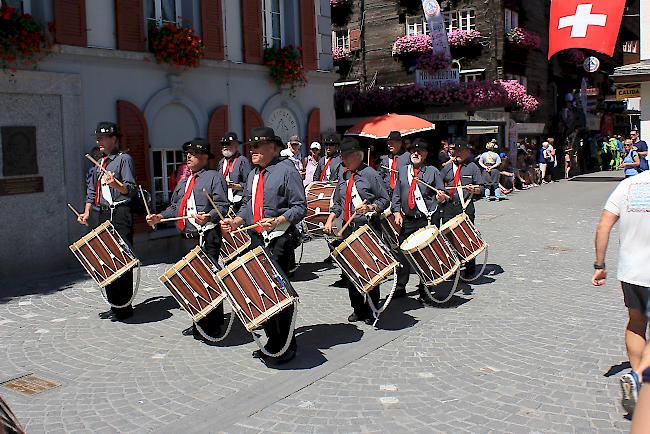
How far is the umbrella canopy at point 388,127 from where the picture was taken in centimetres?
1769

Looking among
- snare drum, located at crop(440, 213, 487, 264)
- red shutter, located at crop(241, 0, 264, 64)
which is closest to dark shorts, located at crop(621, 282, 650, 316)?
snare drum, located at crop(440, 213, 487, 264)

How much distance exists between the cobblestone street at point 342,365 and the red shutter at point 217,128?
177 inches

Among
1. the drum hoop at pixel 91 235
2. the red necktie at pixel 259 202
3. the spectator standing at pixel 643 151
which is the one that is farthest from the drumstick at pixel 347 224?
the spectator standing at pixel 643 151

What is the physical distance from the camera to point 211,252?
22.6 ft

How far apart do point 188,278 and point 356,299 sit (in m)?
1.84

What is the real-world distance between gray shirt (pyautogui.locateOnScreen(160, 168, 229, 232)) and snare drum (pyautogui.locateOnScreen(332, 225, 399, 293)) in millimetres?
1284

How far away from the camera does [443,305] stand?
768 centimetres

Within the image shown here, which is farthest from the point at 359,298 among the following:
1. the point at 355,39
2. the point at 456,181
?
the point at 355,39

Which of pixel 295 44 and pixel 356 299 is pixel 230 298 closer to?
pixel 356 299

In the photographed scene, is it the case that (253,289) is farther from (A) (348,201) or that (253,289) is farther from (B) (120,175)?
(B) (120,175)

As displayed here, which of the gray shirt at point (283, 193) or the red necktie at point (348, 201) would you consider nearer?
the gray shirt at point (283, 193)

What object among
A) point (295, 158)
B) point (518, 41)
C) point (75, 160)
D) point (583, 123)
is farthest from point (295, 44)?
point (583, 123)

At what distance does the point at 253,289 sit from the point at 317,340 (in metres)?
1.40

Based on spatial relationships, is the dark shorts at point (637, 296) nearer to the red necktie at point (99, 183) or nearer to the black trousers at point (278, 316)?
the black trousers at point (278, 316)
